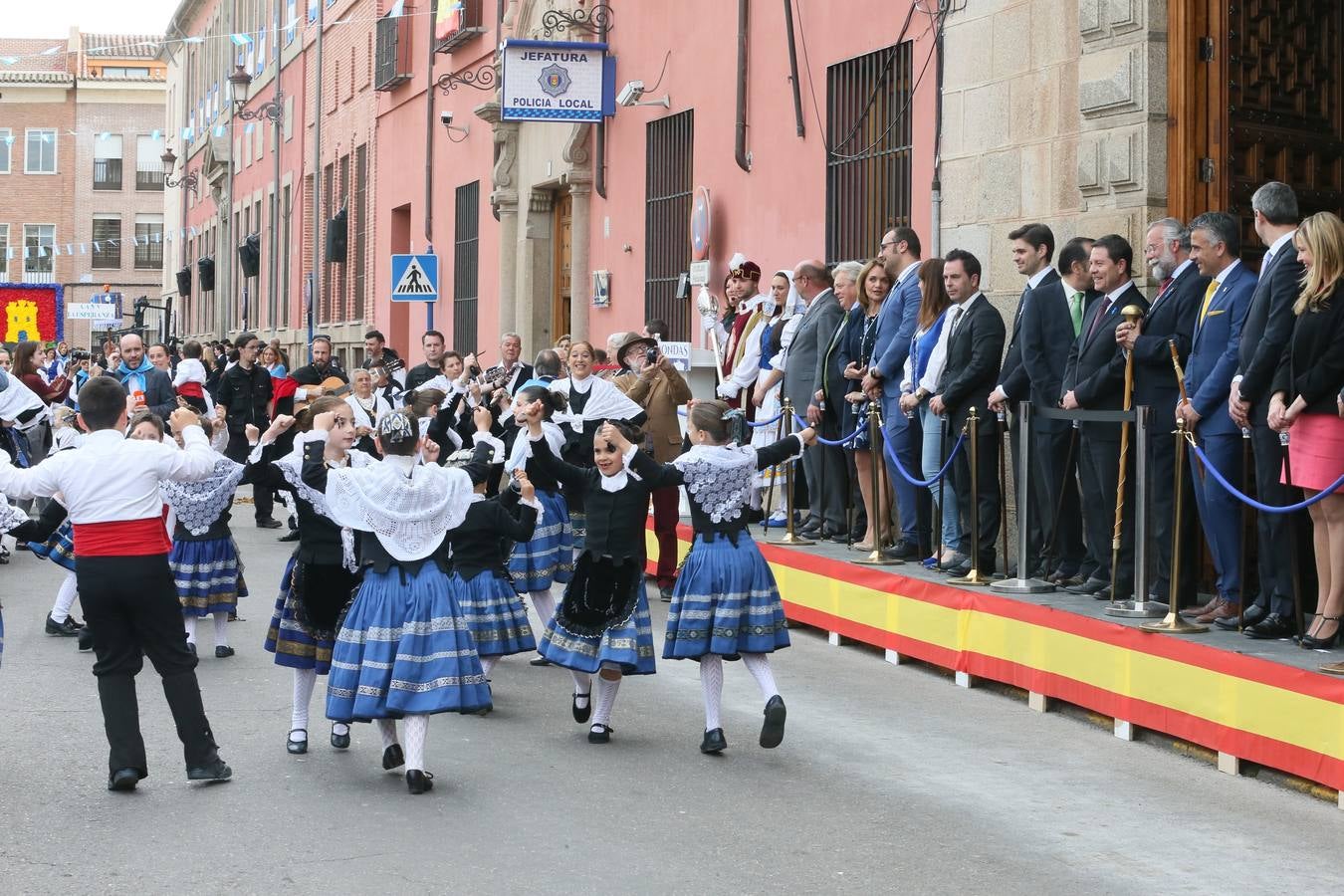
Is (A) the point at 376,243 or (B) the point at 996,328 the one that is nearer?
(B) the point at 996,328

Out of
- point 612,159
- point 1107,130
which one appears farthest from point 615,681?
point 612,159

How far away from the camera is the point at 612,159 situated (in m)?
21.5

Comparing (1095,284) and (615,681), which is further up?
(1095,284)

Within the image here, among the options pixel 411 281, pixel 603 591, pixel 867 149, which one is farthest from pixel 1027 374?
pixel 411 281

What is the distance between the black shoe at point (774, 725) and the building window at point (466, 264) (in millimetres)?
20233

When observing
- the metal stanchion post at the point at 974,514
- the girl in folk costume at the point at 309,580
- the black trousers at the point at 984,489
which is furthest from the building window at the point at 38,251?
the girl in folk costume at the point at 309,580

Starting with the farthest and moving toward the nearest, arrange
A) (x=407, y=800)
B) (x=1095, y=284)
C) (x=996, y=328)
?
(x=996, y=328), (x=1095, y=284), (x=407, y=800)

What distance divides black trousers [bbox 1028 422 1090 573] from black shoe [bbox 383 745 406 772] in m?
4.27

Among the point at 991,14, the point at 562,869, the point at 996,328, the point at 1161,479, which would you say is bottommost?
the point at 562,869

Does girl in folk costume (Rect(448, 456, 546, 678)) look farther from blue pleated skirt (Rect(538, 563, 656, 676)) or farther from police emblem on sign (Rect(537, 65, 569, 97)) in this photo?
police emblem on sign (Rect(537, 65, 569, 97))

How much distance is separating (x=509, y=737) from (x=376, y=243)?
26367 mm

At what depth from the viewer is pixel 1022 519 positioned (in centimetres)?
1030

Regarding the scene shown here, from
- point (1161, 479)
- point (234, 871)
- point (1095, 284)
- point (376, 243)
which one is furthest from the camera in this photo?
point (376, 243)

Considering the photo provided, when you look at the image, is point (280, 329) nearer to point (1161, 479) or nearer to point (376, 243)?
point (376, 243)
